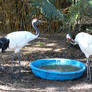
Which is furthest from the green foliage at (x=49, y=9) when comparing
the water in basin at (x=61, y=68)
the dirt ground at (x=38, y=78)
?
the water in basin at (x=61, y=68)

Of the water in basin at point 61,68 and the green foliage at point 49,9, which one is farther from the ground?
the green foliage at point 49,9

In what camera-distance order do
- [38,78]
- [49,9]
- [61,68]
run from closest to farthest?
[38,78]
[61,68]
[49,9]

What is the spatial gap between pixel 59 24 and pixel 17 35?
434cm

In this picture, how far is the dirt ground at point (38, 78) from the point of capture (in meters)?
5.16

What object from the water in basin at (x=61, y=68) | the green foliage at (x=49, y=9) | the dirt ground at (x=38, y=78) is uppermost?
the green foliage at (x=49, y=9)

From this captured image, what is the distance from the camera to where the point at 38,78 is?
566 cm

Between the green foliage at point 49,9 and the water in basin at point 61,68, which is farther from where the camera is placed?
the green foliage at point 49,9

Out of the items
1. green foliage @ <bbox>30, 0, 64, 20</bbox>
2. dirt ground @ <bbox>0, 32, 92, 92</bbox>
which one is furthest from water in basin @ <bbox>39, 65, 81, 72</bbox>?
green foliage @ <bbox>30, 0, 64, 20</bbox>

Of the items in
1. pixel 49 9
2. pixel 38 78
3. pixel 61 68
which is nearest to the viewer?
pixel 38 78

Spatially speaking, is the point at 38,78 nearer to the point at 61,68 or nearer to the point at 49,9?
the point at 61,68

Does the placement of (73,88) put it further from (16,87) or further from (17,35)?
(17,35)

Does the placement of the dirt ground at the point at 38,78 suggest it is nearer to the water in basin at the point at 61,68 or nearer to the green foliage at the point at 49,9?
the water in basin at the point at 61,68

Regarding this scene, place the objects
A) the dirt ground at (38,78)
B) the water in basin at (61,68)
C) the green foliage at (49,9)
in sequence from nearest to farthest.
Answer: the dirt ground at (38,78) → the water in basin at (61,68) → the green foliage at (49,9)

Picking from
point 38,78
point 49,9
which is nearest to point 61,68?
point 38,78
